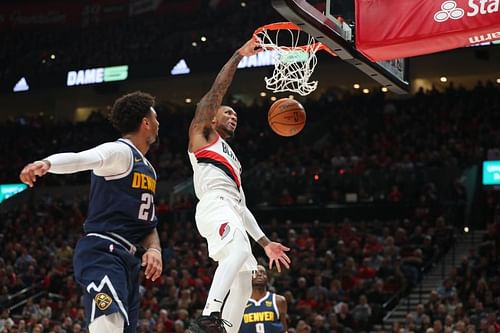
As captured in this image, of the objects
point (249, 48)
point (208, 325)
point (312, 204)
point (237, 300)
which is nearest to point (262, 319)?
point (237, 300)

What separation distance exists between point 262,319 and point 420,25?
4.33 meters

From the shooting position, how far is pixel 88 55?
1176 inches

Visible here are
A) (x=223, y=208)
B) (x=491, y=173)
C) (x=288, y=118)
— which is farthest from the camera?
(x=491, y=173)

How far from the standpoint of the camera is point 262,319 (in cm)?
1054

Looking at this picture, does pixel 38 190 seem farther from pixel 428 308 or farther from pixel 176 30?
pixel 428 308

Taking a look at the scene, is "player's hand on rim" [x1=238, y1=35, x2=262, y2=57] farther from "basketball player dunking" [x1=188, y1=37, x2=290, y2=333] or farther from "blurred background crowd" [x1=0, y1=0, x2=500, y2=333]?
"blurred background crowd" [x1=0, y1=0, x2=500, y2=333]

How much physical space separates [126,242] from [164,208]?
56.2 feet

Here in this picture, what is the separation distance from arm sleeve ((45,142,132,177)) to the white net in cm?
291

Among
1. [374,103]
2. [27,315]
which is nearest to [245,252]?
[27,315]

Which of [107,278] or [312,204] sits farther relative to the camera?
[312,204]

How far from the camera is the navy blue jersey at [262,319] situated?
10516mm

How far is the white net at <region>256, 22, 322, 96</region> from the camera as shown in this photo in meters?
8.22

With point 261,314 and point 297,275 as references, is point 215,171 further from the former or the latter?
point 297,275

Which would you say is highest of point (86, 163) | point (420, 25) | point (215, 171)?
point (420, 25)
